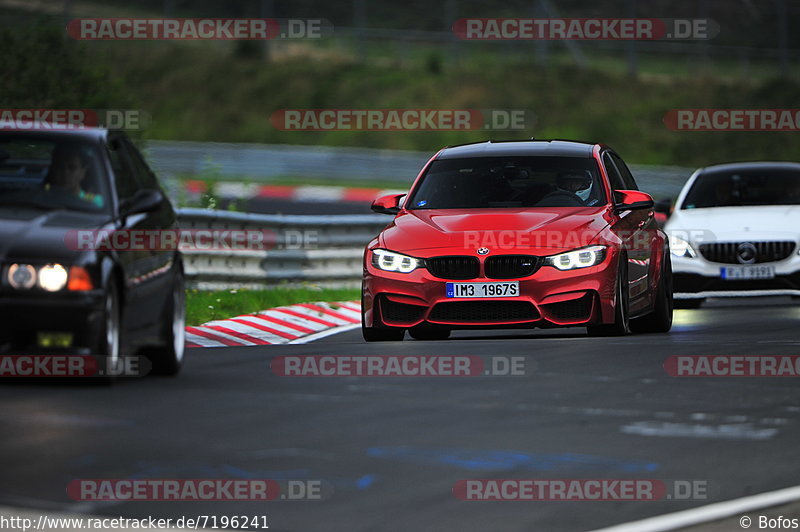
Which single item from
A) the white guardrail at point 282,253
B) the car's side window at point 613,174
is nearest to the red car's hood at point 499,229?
the car's side window at point 613,174

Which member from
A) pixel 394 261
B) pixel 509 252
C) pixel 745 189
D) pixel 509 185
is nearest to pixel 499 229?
pixel 509 252

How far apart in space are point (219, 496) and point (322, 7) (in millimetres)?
58055

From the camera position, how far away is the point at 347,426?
29.3 ft

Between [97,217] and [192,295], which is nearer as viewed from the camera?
[97,217]

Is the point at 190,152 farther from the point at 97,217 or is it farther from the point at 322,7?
the point at 97,217

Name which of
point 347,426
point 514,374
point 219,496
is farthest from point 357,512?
point 514,374

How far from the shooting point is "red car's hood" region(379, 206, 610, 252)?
43.2 feet

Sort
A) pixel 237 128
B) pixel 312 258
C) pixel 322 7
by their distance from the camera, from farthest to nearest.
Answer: pixel 322 7
pixel 237 128
pixel 312 258

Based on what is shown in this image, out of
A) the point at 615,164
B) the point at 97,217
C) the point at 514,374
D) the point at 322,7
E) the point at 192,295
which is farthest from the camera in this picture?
the point at 322,7

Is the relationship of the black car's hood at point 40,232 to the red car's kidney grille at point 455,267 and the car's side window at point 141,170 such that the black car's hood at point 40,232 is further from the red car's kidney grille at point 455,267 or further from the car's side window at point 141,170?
the red car's kidney grille at point 455,267

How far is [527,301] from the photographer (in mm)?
13039

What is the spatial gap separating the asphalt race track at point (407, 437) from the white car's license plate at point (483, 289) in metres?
0.94

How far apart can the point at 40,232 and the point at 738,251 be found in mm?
9411

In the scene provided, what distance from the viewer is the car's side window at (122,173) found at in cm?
1069
